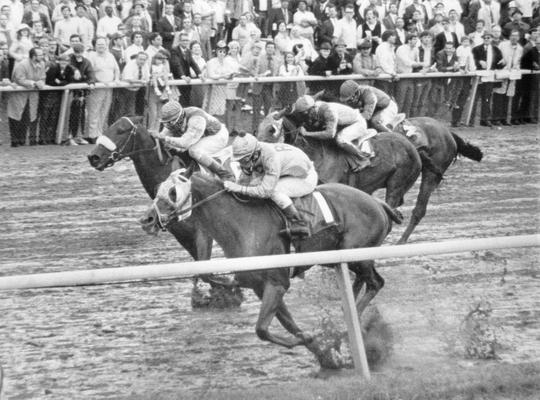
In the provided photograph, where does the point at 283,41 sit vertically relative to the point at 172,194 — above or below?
above

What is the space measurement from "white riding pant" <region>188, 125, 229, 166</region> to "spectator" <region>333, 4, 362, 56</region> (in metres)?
10.9

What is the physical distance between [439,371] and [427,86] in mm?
14861

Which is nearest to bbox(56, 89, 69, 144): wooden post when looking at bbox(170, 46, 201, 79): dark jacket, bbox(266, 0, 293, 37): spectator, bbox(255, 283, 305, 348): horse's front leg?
bbox(170, 46, 201, 79): dark jacket

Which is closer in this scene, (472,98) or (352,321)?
(352,321)

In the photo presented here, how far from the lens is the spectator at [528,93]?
24.5m

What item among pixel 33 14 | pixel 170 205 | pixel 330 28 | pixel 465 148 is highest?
pixel 330 28

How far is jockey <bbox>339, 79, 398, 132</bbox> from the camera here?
50.9ft

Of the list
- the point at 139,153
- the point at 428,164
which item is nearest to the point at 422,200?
the point at 428,164

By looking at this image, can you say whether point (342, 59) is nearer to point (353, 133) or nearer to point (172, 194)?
point (353, 133)

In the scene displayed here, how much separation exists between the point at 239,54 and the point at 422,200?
774cm

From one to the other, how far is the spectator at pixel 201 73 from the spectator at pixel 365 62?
2.76m

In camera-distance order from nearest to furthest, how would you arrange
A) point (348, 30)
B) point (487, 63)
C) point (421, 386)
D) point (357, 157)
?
point (421, 386) → point (357, 157) → point (348, 30) → point (487, 63)

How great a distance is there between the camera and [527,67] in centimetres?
2473

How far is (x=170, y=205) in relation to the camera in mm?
10422
